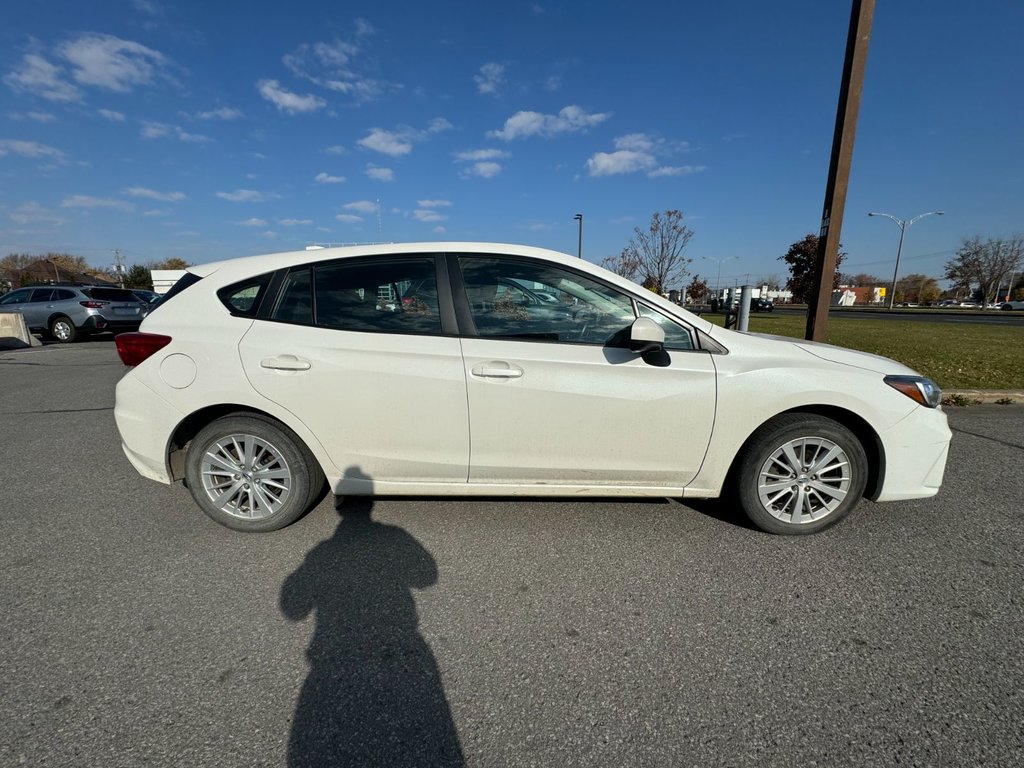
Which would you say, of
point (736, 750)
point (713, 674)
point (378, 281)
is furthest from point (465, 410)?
point (736, 750)

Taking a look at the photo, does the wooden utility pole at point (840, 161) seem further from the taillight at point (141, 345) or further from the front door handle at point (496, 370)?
the taillight at point (141, 345)

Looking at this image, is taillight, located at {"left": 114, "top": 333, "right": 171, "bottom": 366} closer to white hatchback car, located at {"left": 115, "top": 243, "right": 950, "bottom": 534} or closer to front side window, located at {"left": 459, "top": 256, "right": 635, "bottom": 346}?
white hatchback car, located at {"left": 115, "top": 243, "right": 950, "bottom": 534}

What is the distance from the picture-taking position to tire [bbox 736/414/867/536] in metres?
2.72

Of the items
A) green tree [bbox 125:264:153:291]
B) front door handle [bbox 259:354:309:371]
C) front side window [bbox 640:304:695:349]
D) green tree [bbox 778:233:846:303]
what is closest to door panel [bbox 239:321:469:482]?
front door handle [bbox 259:354:309:371]

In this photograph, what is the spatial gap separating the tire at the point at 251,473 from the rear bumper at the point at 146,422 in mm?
164

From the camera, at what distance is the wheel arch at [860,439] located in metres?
2.74

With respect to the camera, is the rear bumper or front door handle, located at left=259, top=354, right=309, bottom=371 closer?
front door handle, located at left=259, top=354, right=309, bottom=371

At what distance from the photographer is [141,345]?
2762 mm

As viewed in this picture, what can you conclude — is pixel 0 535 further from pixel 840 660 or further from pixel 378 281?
pixel 840 660

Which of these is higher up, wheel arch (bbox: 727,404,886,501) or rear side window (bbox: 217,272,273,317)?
rear side window (bbox: 217,272,273,317)

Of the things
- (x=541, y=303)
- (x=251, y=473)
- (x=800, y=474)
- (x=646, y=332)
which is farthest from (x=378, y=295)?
(x=800, y=474)

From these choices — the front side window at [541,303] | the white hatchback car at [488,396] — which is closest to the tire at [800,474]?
the white hatchback car at [488,396]

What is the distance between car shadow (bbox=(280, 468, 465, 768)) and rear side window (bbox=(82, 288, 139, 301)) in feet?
50.6

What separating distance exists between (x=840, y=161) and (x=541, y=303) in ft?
16.0
